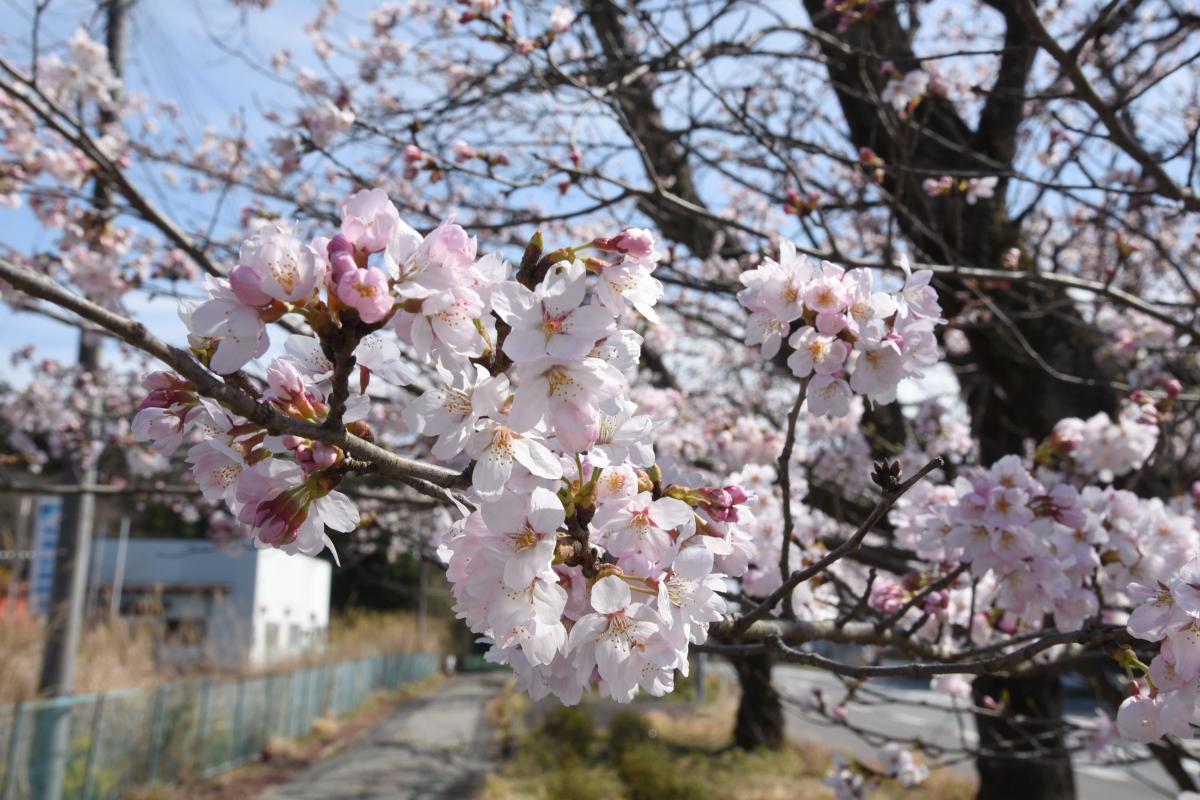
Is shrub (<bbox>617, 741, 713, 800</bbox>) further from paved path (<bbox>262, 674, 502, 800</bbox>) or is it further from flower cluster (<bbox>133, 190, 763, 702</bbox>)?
flower cluster (<bbox>133, 190, 763, 702</bbox>)

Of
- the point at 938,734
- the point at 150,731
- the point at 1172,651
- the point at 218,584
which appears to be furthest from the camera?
the point at 218,584

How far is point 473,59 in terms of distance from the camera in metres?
5.16

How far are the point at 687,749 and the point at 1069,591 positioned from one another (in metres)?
11.1

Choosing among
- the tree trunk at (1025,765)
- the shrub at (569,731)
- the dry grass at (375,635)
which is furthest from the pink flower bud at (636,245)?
the dry grass at (375,635)

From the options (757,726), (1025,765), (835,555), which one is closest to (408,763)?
(757,726)

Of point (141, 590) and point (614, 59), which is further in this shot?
point (141, 590)

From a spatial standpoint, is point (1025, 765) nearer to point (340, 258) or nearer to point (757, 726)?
point (340, 258)

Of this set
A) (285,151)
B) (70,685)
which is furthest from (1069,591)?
(70,685)

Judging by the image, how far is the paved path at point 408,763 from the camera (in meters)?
9.41

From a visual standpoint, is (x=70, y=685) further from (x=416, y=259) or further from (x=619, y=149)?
(x=416, y=259)

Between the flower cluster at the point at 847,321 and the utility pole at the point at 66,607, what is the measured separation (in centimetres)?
581

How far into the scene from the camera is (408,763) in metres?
11.2

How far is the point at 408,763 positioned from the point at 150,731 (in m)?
4.20

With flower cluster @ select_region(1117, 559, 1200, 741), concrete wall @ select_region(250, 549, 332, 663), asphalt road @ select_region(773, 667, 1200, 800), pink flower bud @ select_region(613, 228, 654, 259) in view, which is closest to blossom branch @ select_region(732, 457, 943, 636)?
flower cluster @ select_region(1117, 559, 1200, 741)
